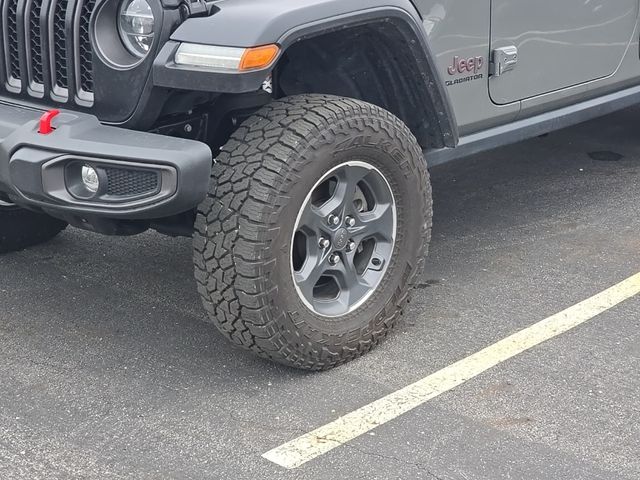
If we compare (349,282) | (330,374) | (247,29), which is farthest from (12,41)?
(330,374)

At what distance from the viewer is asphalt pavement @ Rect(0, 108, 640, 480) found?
10.1 feet

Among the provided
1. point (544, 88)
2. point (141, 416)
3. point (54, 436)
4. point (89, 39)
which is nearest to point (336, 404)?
point (141, 416)

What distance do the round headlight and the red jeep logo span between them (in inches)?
46.6

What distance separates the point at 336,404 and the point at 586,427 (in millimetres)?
787

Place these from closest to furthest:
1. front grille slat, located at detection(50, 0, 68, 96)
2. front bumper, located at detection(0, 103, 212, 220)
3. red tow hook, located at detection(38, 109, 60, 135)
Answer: front bumper, located at detection(0, 103, 212, 220)
red tow hook, located at detection(38, 109, 60, 135)
front grille slat, located at detection(50, 0, 68, 96)

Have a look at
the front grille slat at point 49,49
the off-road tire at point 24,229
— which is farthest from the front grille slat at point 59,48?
the off-road tire at point 24,229

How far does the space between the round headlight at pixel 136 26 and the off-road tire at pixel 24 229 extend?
58.0 inches

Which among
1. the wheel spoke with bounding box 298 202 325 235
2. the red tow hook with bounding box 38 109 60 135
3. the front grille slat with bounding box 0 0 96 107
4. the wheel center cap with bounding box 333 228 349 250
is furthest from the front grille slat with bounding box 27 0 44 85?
the wheel center cap with bounding box 333 228 349 250

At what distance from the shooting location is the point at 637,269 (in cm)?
453

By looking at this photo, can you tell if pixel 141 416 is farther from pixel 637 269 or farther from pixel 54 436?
pixel 637 269

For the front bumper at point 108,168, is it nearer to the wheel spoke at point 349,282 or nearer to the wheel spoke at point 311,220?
the wheel spoke at point 311,220

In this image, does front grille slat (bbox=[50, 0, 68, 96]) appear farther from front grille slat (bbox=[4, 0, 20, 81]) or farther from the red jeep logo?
the red jeep logo

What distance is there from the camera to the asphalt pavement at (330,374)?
3.09 metres

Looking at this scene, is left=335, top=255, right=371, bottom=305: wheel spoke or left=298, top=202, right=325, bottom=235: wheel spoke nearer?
left=298, top=202, right=325, bottom=235: wheel spoke
